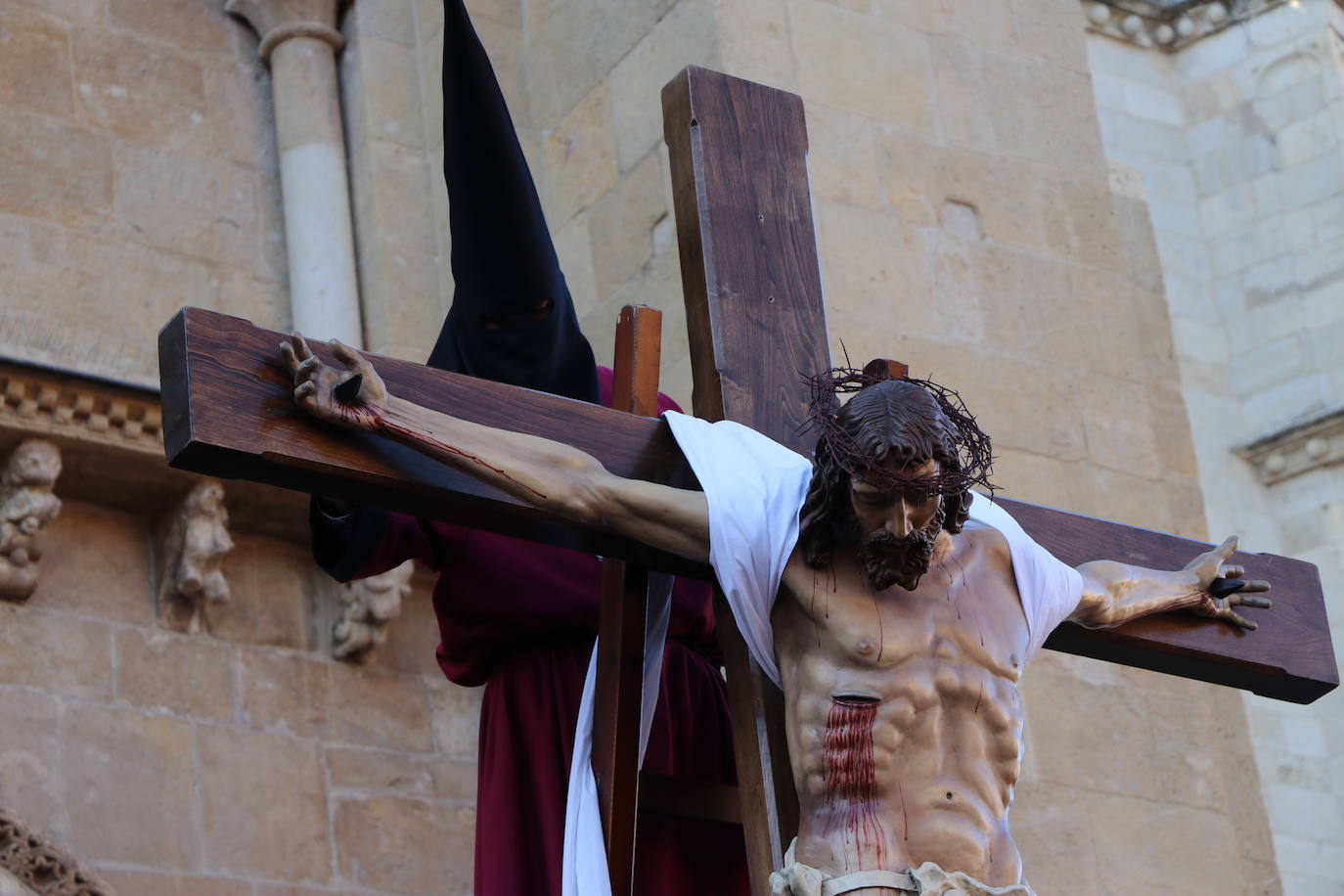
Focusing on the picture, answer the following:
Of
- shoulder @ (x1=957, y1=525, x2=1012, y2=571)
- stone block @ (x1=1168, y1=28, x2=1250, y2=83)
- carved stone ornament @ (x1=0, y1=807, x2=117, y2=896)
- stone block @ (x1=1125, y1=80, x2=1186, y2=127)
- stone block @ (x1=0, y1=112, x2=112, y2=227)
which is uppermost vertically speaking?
stone block @ (x1=1168, y1=28, x2=1250, y2=83)

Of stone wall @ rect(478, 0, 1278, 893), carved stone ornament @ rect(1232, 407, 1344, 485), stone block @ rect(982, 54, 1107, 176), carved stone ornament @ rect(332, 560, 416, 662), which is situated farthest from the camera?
carved stone ornament @ rect(1232, 407, 1344, 485)

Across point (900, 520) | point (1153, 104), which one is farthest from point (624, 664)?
point (1153, 104)

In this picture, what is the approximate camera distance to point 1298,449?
8852 millimetres

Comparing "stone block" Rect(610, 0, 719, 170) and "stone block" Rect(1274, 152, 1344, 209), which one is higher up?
"stone block" Rect(1274, 152, 1344, 209)

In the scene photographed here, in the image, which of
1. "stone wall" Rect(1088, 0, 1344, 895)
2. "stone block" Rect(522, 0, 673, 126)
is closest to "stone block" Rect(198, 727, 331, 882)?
"stone block" Rect(522, 0, 673, 126)

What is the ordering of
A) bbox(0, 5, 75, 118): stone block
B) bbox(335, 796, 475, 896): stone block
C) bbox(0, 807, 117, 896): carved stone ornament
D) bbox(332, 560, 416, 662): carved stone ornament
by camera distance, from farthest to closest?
bbox(0, 5, 75, 118): stone block
bbox(332, 560, 416, 662): carved stone ornament
bbox(335, 796, 475, 896): stone block
bbox(0, 807, 117, 896): carved stone ornament

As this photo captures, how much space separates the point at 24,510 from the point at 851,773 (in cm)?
230

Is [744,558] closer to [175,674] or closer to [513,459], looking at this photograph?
[513,459]

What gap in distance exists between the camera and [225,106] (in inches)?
251

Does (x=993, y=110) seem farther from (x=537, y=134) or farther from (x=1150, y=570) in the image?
(x=1150, y=570)

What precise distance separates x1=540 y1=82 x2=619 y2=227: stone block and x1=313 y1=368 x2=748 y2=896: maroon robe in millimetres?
2143

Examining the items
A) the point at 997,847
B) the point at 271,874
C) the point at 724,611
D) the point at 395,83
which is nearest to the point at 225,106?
the point at 395,83

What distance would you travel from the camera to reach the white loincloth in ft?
12.1

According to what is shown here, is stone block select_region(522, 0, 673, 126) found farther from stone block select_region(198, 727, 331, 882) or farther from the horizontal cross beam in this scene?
the horizontal cross beam
